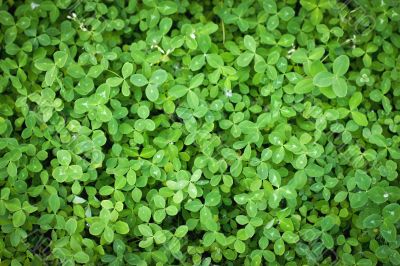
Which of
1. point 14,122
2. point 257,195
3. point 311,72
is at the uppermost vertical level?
point 311,72

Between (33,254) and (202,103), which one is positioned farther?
(202,103)

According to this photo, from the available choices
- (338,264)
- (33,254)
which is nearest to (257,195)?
(338,264)

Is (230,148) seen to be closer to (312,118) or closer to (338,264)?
(312,118)

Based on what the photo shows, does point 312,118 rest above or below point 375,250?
above

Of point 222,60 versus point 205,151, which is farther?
point 222,60

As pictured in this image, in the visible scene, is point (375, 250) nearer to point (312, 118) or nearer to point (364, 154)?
point (364, 154)

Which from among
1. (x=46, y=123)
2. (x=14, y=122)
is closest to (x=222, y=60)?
(x=46, y=123)

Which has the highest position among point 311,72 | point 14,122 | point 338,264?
point 311,72
